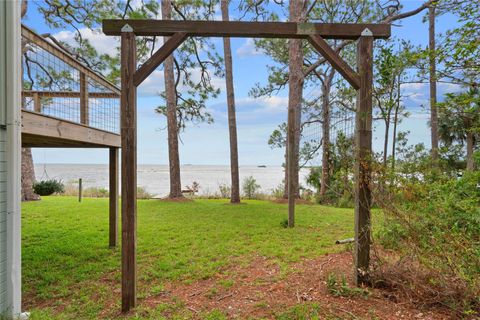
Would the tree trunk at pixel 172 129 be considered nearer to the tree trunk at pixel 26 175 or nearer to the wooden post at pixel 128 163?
the tree trunk at pixel 26 175

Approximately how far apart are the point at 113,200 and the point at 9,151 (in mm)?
2231

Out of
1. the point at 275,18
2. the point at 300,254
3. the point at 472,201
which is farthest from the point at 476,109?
the point at 275,18

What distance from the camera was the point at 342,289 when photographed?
2.88 meters

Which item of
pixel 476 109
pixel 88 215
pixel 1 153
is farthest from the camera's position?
pixel 88 215

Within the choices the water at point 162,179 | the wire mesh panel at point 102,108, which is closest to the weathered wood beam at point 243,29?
the wire mesh panel at point 102,108

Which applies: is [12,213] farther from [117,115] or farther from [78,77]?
[117,115]

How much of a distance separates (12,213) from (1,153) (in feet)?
1.67

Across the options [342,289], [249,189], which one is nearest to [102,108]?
[342,289]

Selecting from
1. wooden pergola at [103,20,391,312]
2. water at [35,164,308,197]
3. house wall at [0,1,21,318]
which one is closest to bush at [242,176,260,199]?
water at [35,164,308,197]

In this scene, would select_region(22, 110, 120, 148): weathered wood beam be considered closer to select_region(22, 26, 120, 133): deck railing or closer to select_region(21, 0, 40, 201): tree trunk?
select_region(22, 26, 120, 133): deck railing

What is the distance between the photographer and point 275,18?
10.8m

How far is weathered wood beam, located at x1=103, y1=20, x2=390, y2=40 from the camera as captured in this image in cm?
271

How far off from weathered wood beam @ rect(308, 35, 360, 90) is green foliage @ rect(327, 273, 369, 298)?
186 cm

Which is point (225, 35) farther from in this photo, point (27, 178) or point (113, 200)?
point (27, 178)
